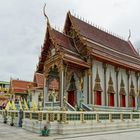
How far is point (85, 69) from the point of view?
2034 cm

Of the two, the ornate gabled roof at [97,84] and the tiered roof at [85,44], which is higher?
the tiered roof at [85,44]

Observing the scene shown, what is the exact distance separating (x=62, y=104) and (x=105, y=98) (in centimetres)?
504

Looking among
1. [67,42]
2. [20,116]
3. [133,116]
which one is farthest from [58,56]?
[133,116]

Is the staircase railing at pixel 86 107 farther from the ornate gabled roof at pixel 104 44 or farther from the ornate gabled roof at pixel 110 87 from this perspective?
the ornate gabled roof at pixel 104 44

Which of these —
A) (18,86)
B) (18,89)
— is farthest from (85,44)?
(18,86)

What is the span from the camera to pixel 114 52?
2533 centimetres

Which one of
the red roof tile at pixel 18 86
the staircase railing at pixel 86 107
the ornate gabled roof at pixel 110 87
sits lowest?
the staircase railing at pixel 86 107

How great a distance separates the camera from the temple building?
19281mm

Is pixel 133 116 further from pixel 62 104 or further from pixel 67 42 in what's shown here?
pixel 67 42

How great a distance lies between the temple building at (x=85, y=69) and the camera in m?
19.3

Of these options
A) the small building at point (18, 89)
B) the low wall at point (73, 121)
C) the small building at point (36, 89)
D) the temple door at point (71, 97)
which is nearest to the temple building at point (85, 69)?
the temple door at point (71, 97)

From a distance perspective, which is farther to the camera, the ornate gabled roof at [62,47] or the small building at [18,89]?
the small building at [18,89]

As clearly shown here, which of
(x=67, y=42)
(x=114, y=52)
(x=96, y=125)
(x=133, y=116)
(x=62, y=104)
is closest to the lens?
(x=96, y=125)

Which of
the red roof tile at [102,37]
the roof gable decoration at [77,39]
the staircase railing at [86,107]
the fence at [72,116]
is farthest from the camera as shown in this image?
the red roof tile at [102,37]
